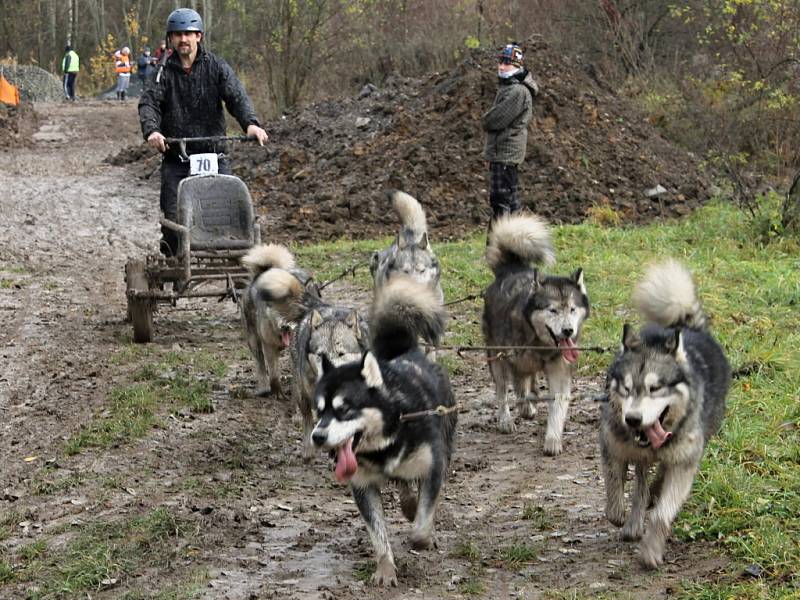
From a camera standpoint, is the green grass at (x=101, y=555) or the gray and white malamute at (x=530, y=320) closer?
the green grass at (x=101, y=555)

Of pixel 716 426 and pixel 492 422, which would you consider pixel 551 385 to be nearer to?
pixel 492 422

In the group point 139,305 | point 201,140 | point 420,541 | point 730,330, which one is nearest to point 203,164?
point 201,140

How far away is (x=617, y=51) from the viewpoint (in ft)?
71.4

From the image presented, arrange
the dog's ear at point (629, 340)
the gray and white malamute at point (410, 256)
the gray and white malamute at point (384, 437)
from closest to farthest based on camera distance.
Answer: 1. the gray and white malamute at point (384, 437)
2. the dog's ear at point (629, 340)
3. the gray and white malamute at point (410, 256)

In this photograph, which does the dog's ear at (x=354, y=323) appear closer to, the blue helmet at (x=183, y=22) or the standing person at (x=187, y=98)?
the standing person at (x=187, y=98)

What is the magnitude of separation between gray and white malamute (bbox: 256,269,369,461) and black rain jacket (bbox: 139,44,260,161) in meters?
2.47

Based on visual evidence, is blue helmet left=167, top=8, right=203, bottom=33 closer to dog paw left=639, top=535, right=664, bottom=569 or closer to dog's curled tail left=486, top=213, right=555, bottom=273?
dog's curled tail left=486, top=213, right=555, bottom=273

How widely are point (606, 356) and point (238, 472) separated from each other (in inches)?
131

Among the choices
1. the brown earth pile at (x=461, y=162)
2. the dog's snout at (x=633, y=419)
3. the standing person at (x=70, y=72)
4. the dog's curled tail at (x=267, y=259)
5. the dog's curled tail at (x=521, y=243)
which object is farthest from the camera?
the standing person at (x=70, y=72)

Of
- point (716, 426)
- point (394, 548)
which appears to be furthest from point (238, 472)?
point (716, 426)

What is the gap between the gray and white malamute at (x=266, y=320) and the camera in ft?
24.0

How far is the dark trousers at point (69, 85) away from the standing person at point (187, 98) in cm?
3233

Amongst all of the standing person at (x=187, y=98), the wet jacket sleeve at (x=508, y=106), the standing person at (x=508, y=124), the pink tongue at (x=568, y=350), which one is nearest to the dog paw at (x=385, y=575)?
the pink tongue at (x=568, y=350)

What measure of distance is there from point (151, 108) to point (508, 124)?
15.9 ft
